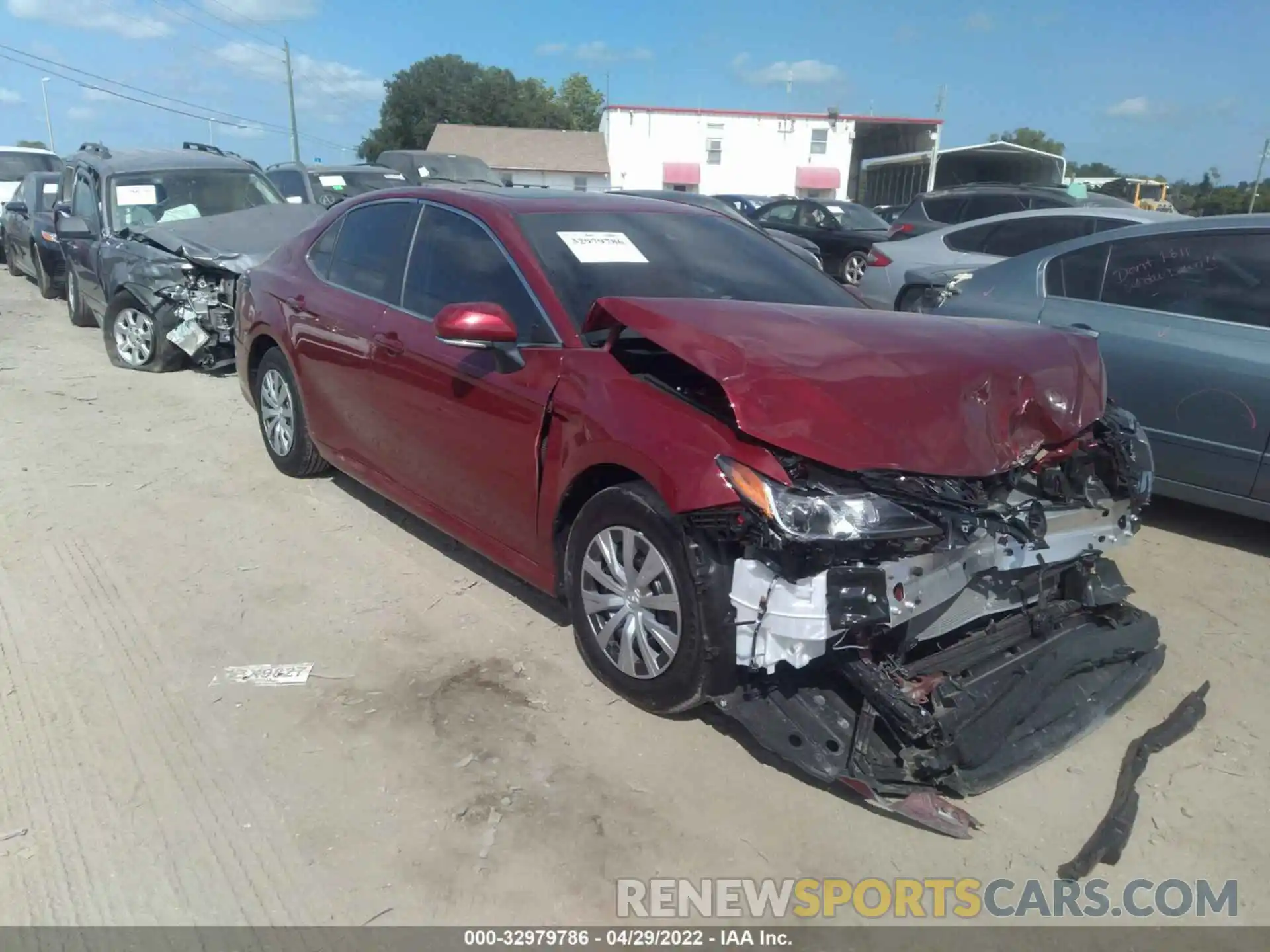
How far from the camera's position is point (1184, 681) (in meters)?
3.76

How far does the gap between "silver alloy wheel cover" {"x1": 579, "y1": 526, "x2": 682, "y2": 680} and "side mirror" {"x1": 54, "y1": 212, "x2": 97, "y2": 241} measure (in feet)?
26.2

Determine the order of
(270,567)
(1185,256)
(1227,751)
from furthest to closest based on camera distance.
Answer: (1185,256)
(270,567)
(1227,751)

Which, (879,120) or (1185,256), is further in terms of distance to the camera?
(879,120)

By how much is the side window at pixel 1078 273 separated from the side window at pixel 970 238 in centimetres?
329

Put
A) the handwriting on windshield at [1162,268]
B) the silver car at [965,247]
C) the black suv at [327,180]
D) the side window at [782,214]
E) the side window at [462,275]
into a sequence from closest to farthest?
the side window at [462,275]
the handwriting on windshield at [1162,268]
the silver car at [965,247]
the black suv at [327,180]
the side window at [782,214]

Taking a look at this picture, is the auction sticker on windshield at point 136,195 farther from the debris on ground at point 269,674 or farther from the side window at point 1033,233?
the side window at point 1033,233

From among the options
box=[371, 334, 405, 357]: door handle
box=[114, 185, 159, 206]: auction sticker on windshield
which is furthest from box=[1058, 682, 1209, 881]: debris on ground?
box=[114, 185, 159, 206]: auction sticker on windshield

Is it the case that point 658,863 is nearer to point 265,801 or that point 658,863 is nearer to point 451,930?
point 451,930

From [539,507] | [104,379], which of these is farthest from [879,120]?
[539,507]

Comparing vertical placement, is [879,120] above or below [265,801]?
above

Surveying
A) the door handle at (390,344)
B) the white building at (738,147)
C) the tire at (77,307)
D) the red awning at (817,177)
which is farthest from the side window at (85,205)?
the red awning at (817,177)

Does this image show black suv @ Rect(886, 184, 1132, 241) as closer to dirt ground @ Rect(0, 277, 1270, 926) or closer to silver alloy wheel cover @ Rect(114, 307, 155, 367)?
dirt ground @ Rect(0, 277, 1270, 926)

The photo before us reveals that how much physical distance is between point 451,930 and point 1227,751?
8.72ft

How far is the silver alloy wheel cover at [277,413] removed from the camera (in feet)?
18.3
